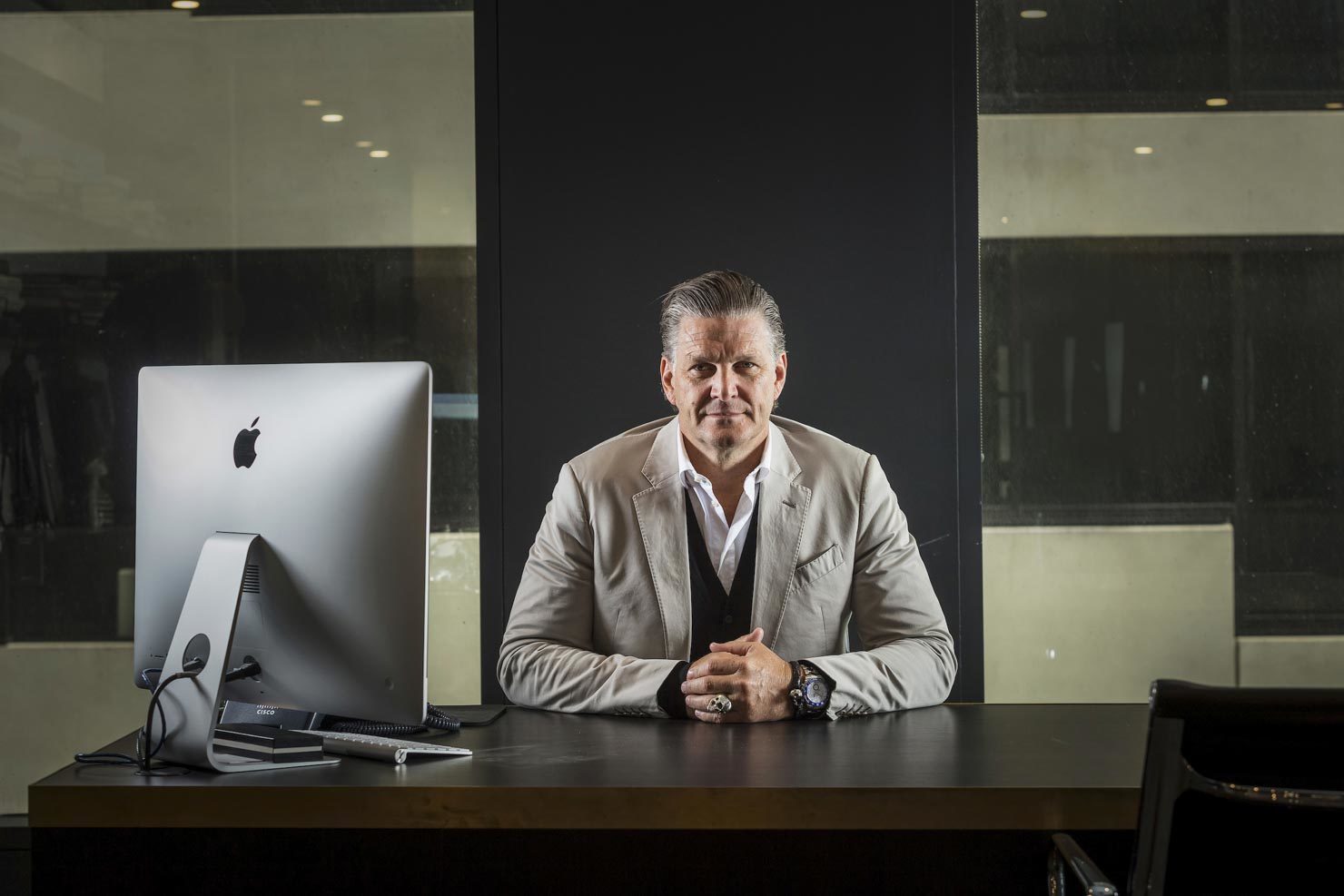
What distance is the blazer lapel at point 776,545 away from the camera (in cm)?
311

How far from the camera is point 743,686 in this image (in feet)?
7.72

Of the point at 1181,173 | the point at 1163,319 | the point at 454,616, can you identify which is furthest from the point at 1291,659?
the point at 454,616

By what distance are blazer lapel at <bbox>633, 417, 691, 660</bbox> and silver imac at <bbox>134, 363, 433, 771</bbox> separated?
1.19 metres

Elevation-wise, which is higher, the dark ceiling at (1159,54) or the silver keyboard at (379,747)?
the dark ceiling at (1159,54)

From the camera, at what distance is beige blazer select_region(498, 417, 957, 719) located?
3.03m

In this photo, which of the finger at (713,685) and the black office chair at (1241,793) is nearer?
the black office chair at (1241,793)

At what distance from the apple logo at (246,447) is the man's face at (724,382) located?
1551 millimetres

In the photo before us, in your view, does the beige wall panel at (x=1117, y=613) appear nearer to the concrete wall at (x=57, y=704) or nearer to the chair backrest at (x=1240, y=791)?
the concrete wall at (x=57, y=704)

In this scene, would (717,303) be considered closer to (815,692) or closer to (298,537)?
(815,692)

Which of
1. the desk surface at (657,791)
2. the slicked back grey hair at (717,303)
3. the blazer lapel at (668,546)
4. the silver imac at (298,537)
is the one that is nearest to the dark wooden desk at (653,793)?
the desk surface at (657,791)

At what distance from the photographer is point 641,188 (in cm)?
366

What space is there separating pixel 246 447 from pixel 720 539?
4.85 feet

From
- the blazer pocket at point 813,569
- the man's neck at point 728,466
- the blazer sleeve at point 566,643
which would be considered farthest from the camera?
the man's neck at point 728,466

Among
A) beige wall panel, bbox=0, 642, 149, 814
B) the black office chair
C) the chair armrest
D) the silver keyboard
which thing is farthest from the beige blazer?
beige wall panel, bbox=0, 642, 149, 814
